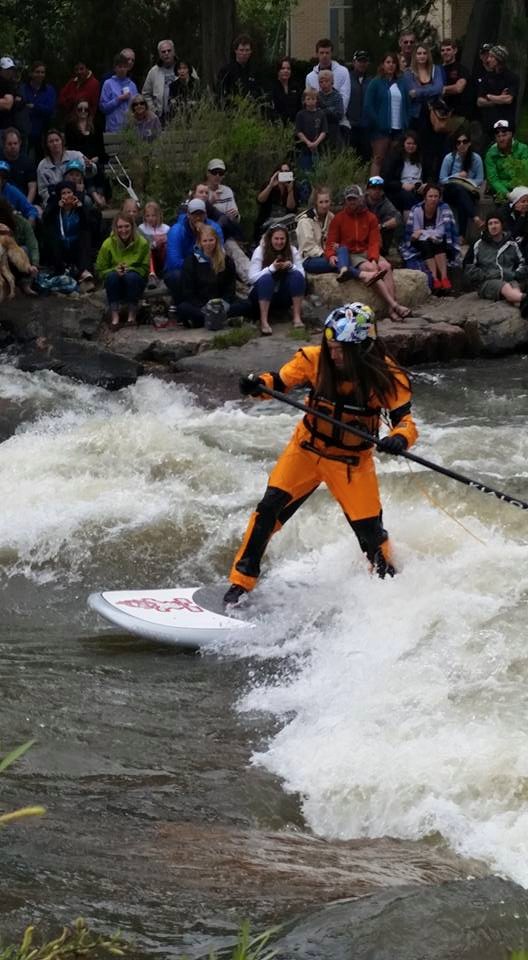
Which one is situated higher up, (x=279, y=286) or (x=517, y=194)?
(x=517, y=194)

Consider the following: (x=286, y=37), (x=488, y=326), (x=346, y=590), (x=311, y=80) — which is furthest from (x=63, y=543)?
(x=286, y=37)

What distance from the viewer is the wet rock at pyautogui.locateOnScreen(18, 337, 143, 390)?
12188mm

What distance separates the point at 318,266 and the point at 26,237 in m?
2.76

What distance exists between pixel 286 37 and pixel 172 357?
1353cm

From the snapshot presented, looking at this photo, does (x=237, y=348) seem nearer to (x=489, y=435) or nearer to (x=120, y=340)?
(x=120, y=340)

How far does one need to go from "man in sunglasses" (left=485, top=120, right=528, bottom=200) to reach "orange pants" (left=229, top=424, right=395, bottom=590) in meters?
8.23

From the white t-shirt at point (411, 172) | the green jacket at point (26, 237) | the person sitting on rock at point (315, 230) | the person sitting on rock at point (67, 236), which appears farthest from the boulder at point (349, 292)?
the green jacket at point (26, 237)

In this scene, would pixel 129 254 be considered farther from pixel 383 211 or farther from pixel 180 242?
pixel 383 211

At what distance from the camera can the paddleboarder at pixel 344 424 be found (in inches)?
269

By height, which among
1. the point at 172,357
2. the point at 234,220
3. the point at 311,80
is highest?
the point at 311,80

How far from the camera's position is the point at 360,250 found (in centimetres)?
1360

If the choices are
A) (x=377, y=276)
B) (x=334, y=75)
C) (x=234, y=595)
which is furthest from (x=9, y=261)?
(x=234, y=595)

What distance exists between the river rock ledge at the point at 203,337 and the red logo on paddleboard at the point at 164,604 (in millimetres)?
4790

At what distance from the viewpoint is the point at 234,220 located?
45.8 ft
